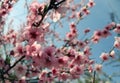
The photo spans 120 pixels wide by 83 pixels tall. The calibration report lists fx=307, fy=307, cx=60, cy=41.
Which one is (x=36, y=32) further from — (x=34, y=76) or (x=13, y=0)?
(x=13, y=0)

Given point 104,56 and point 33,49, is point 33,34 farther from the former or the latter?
point 104,56

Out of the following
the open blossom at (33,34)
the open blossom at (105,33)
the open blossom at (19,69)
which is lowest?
the open blossom at (105,33)

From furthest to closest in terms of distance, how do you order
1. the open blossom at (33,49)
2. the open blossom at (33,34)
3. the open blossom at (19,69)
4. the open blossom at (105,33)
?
the open blossom at (105,33)
the open blossom at (19,69)
the open blossom at (33,34)
the open blossom at (33,49)

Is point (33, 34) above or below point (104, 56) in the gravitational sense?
above

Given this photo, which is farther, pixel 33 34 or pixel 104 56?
pixel 104 56

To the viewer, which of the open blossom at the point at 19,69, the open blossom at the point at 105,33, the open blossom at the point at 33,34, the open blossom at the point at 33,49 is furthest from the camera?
the open blossom at the point at 105,33

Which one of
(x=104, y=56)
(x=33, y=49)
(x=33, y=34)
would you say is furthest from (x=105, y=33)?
(x=33, y=49)

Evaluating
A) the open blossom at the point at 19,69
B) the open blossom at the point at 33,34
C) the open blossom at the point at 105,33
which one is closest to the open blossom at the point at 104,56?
the open blossom at the point at 105,33

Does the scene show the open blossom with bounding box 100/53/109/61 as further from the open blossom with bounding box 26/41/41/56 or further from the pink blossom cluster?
the open blossom with bounding box 26/41/41/56

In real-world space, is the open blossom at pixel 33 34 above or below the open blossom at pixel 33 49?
above

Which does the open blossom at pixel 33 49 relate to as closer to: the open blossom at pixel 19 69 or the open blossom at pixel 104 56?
the open blossom at pixel 19 69

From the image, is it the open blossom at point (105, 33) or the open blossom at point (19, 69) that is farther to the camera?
the open blossom at point (105, 33)

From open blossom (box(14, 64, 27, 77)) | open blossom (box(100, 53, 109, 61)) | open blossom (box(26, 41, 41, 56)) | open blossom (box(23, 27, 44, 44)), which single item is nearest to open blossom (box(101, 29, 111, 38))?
open blossom (box(100, 53, 109, 61))

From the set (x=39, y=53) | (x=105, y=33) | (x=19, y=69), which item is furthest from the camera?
(x=105, y=33)
